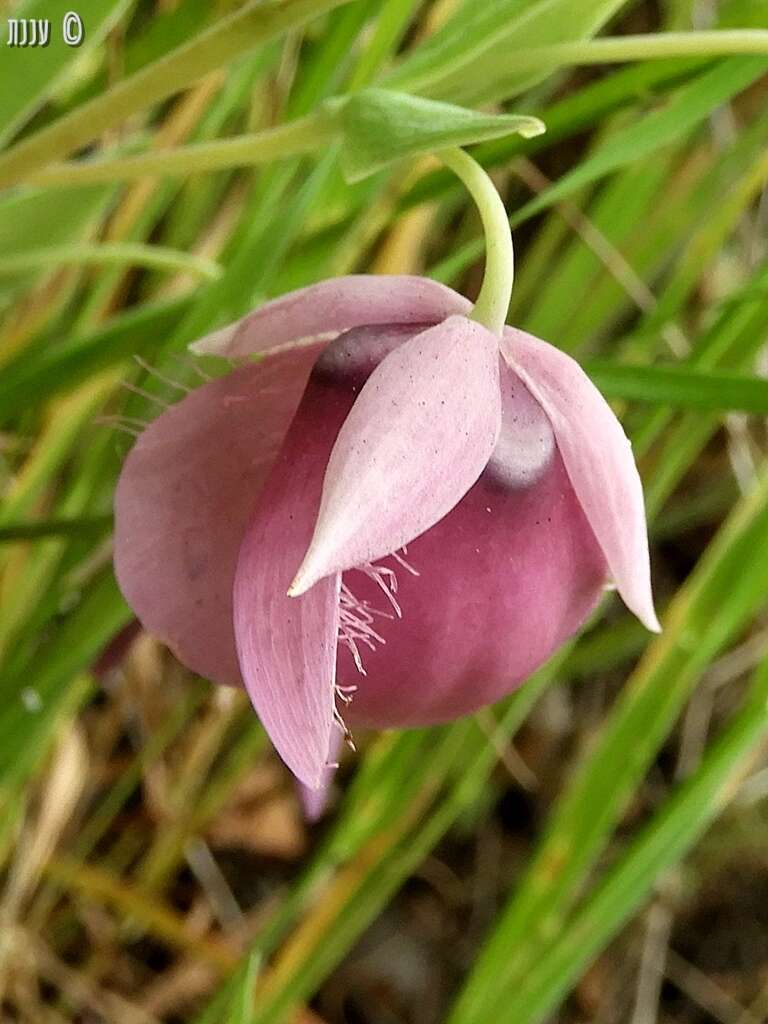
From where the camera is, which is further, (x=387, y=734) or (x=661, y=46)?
(x=387, y=734)

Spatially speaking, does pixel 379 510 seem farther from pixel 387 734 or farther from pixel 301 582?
pixel 387 734

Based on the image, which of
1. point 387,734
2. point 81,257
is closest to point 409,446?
point 81,257

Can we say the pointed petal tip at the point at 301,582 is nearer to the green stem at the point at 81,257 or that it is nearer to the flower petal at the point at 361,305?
the flower petal at the point at 361,305

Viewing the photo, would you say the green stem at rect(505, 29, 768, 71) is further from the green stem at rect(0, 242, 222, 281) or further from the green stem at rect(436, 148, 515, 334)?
the green stem at rect(0, 242, 222, 281)

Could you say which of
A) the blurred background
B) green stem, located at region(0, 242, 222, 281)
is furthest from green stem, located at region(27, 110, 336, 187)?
green stem, located at region(0, 242, 222, 281)

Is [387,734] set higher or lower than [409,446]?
lower

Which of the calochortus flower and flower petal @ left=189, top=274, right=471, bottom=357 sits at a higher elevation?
flower petal @ left=189, top=274, right=471, bottom=357

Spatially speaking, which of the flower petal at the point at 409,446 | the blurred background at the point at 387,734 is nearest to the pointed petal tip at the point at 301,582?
the flower petal at the point at 409,446
